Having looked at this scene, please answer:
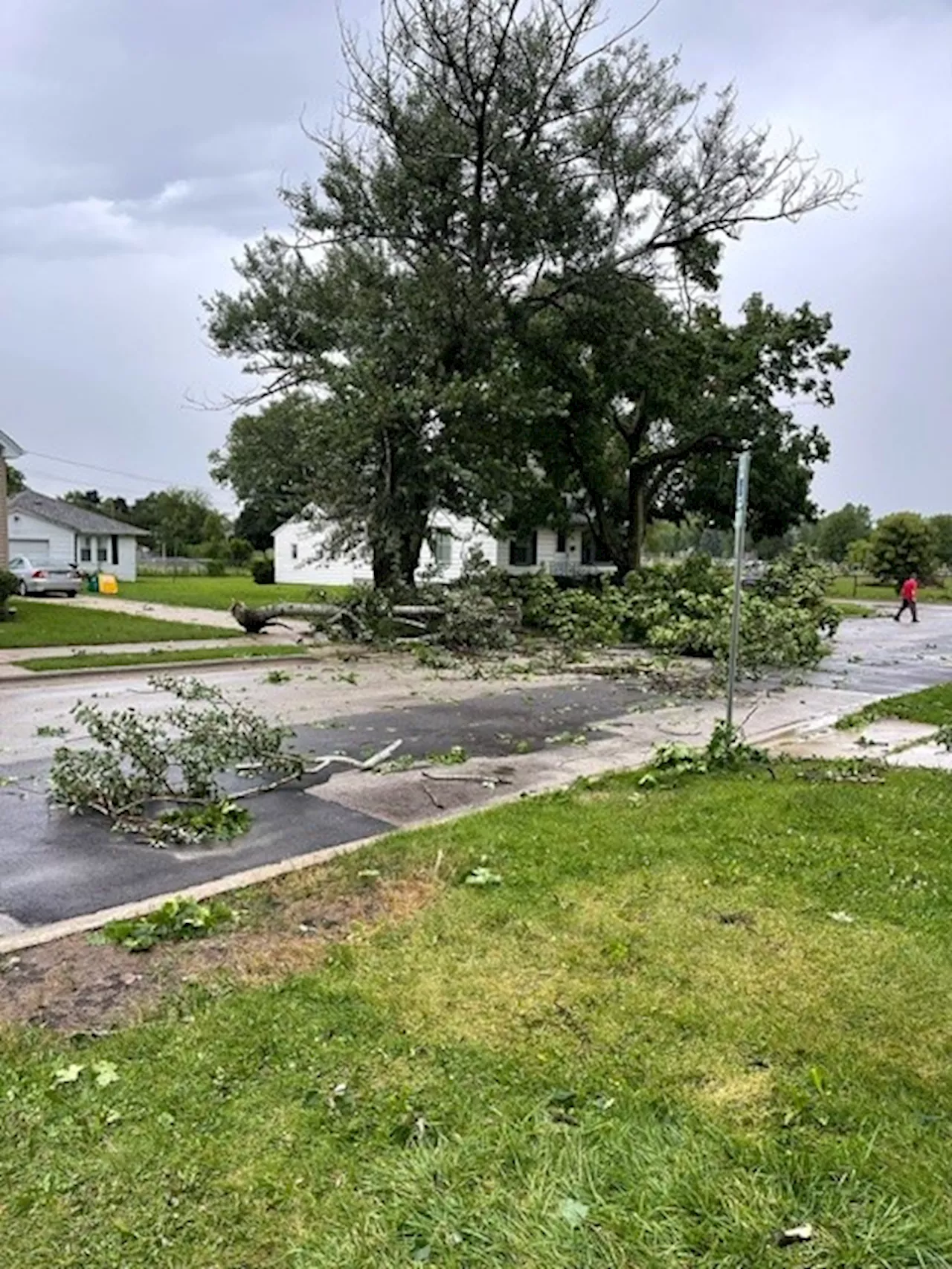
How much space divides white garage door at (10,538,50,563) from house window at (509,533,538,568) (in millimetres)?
18542

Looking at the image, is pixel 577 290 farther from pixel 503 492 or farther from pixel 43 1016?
pixel 43 1016

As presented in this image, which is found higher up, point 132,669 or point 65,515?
point 65,515

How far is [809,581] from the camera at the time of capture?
61.8 feet

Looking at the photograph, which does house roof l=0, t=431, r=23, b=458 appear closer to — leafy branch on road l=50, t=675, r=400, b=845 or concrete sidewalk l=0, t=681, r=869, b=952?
concrete sidewalk l=0, t=681, r=869, b=952

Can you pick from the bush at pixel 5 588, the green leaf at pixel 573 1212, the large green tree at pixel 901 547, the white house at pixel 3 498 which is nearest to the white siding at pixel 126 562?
the white house at pixel 3 498

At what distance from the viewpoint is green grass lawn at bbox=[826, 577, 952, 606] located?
141 feet

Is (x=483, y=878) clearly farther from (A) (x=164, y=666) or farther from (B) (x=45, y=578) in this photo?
(B) (x=45, y=578)

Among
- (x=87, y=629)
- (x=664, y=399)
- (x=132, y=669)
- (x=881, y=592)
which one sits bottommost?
(x=132, y=669)

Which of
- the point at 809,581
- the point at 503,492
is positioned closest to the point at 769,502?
the point at 809,581

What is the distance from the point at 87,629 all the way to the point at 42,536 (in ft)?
73.7

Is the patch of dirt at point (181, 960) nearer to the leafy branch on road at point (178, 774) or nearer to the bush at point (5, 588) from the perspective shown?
the leafy branch on road at point (178, 774)

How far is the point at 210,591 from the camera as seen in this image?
32438mm

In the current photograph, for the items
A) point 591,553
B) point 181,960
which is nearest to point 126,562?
point 591,553

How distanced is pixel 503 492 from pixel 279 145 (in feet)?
29.2
